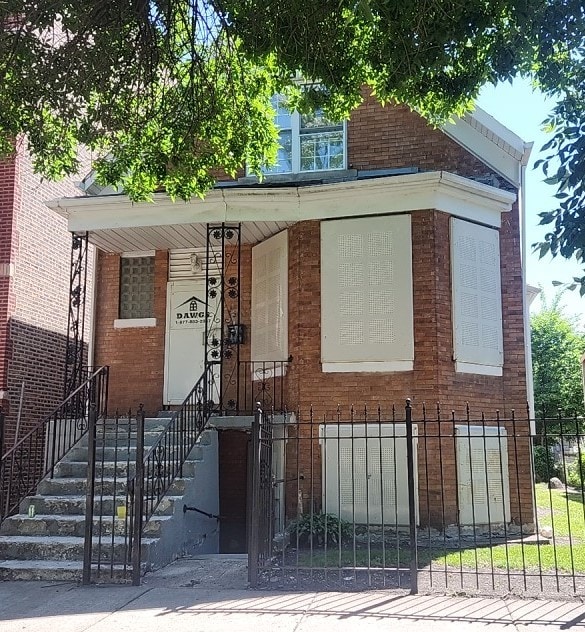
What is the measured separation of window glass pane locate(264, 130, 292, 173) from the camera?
12.1 metres

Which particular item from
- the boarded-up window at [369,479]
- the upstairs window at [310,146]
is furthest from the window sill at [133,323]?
the boarded-up window at [369,479]

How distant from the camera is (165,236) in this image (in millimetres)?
11711

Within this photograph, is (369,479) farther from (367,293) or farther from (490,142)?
(490,142)

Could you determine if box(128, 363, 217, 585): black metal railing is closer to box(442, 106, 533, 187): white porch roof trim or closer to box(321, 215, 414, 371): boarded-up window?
box(321, 215, 414, 371): boarded-up window

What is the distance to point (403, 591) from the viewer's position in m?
6.64

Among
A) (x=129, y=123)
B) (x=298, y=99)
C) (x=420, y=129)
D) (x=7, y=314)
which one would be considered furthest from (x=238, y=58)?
(x=7, y=314)

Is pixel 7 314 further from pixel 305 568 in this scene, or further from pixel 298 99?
pixel 305 568

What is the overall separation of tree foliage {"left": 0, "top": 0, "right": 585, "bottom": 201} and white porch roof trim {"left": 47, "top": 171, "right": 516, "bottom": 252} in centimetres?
98

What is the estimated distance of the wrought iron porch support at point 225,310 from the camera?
11.3 metres

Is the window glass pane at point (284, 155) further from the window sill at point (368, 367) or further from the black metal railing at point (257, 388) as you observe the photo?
the window sill at point (368, 367)

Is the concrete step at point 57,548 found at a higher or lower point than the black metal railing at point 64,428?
lower

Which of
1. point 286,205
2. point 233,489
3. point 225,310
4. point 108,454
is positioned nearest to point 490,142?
point 286,205

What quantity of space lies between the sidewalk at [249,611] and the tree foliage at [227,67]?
4.46m

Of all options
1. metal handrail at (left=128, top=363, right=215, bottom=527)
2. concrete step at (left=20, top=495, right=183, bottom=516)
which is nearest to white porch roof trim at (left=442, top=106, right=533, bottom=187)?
metal handrail at (left=128, top=363, right=215, bottom=527)
